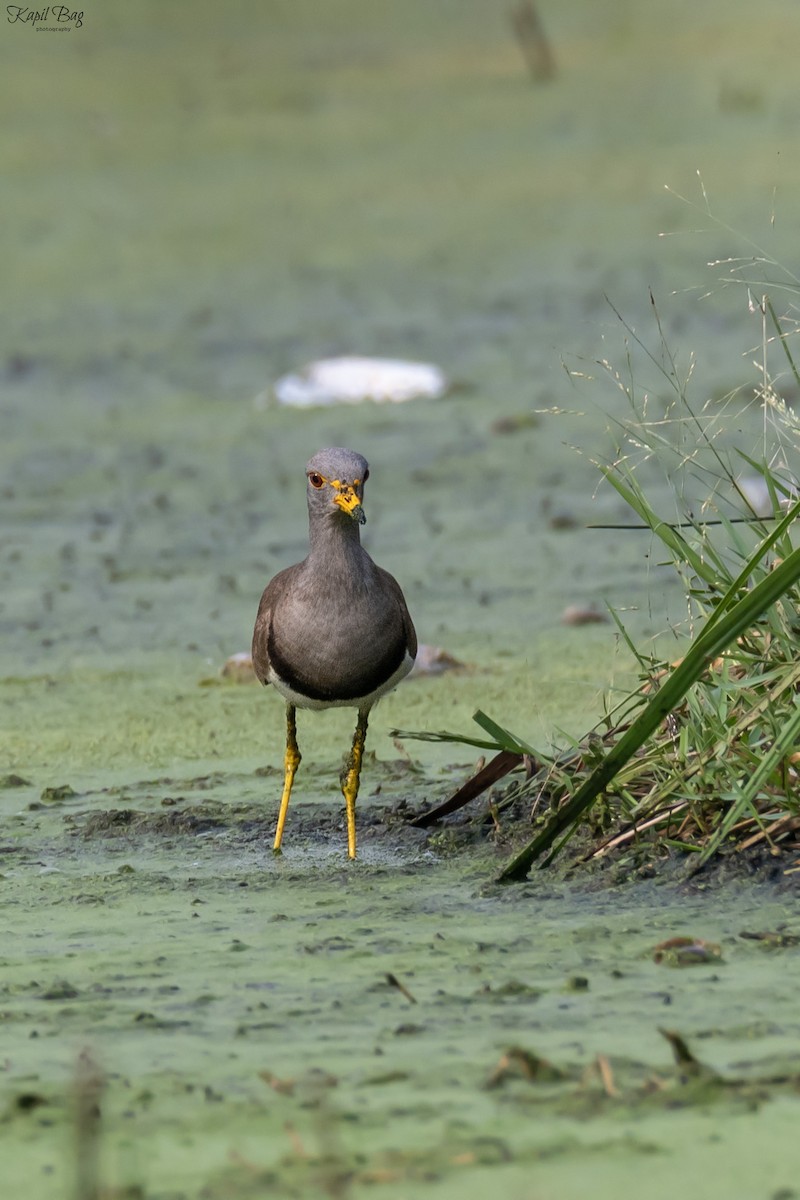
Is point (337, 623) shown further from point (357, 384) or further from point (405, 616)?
point (357, 384)

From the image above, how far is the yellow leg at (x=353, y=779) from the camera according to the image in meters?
4.04

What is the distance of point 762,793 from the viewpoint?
3.58m

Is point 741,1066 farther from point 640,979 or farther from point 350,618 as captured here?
point 350,618

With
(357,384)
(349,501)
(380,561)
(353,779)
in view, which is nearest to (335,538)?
(349,501)

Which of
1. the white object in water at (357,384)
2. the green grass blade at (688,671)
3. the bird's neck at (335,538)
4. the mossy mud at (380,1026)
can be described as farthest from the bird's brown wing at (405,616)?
the white object in water at (357,384)

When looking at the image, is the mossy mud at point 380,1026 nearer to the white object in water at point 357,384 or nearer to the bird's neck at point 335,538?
the bird's neck at point 335,538

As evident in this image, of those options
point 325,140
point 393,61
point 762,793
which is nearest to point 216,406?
point 325,140

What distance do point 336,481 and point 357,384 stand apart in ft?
18.7

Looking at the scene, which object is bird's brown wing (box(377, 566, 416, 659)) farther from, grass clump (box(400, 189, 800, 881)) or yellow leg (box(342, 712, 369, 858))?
grass clump (box(400, 189, 800, 881))

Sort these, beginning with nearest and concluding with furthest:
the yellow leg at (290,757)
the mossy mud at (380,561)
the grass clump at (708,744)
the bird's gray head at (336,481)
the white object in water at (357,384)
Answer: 1. the mossy mud at (380,561)
2. the grass clump at (708,744)
3. the bird's gray head at (336,481)
4. the yellow leg at (290,757)
5. the white object in water at (357,384)

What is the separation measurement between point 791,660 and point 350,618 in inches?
37.8

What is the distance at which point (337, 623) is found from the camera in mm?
4090

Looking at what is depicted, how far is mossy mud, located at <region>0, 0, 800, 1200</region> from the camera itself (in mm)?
2576

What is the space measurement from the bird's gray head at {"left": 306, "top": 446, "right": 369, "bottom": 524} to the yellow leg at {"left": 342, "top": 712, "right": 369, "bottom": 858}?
45cm
